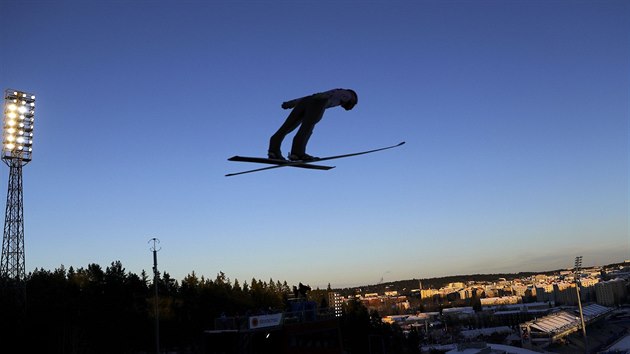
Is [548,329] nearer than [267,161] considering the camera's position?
No

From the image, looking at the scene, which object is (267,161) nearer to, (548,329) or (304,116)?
(304,116)

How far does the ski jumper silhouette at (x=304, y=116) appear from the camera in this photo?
6.40 meters

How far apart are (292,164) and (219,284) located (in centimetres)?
5206

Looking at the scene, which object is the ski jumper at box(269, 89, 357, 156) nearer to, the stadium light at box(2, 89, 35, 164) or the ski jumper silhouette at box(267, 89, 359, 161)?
the ski jumper silhouette at box(267, 89, 359, 161)

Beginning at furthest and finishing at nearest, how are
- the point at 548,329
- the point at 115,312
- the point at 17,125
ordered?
1. the point at 548,329
2. the point at 115,312
3. the point at 17,125

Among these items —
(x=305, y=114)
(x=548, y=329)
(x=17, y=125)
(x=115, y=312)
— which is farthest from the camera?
(x=548, y=329)

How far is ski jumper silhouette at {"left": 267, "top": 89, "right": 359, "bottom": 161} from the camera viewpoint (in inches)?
252

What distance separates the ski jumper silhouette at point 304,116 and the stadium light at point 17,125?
30546mm

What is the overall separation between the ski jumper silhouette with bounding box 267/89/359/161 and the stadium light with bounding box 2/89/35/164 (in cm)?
3055

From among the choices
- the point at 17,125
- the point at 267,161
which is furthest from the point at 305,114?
the point at 17,125

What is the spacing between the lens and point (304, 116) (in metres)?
6.59

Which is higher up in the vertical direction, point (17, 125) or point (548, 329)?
point (17, 125)

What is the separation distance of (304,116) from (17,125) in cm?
3225

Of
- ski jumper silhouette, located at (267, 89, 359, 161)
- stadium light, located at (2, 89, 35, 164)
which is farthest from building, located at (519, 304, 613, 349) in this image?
ski jumper silhouette, located at (267, 89, 359, 161)
